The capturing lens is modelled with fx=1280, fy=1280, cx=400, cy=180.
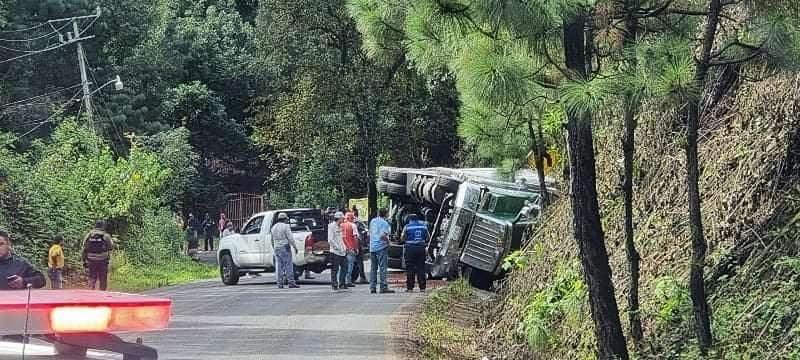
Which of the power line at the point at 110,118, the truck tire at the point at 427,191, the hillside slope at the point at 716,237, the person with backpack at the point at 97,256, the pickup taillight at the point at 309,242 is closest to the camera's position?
the hillside slope at the point at 716,237

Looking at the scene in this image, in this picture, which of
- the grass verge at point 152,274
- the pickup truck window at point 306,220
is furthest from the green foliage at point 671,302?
the grass verge at point 152,274

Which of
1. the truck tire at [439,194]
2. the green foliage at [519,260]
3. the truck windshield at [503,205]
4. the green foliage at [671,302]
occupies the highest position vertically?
the truck tire at [439,194]

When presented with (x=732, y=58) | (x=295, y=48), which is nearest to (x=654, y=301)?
(x=732, y=58)

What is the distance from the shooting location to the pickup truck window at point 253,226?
30.5 meters

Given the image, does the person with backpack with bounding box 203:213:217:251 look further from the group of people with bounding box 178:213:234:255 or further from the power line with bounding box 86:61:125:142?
the power line with bounding box 86:61:125:142

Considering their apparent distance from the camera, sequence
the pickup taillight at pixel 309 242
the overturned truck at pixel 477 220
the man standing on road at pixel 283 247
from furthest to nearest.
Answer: the pickup taillight at pixel 309 242
the man standing on road at pixel 283 247
the overturned truck at pixel 477 220

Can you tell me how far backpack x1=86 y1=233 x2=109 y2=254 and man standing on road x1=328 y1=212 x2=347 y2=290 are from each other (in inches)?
208

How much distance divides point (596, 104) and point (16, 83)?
121 feet

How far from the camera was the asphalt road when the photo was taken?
1524cm

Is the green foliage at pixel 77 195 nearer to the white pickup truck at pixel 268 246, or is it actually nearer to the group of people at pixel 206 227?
the white pickup truck at pixel 268 246

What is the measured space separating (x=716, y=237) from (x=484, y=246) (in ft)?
43.1

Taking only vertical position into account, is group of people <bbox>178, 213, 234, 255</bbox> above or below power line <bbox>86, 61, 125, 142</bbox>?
below

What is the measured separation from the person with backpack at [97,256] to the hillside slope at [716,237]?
10.7 metres

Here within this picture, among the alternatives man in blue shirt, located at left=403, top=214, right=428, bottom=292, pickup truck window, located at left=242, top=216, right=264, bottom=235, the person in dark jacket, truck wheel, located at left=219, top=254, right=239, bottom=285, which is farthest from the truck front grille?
the person in dark jacket
